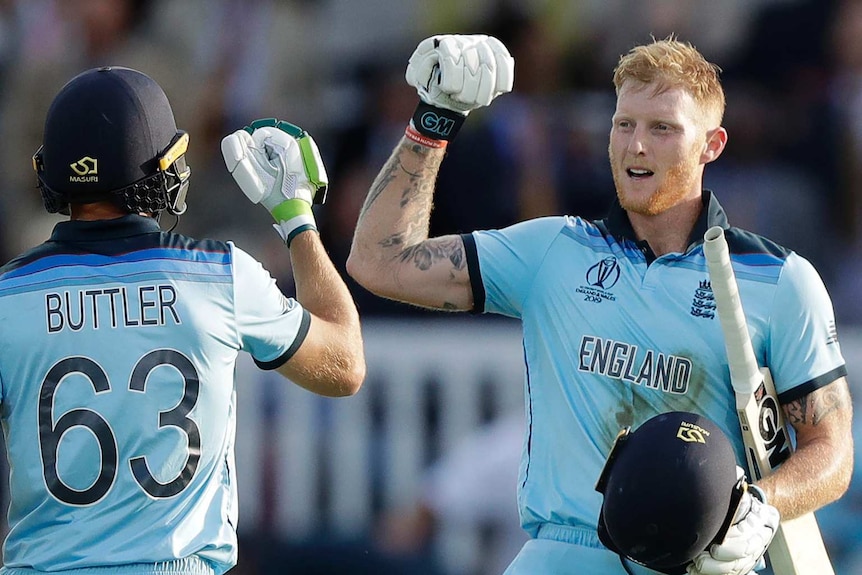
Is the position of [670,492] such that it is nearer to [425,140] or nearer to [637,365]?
[637,365]

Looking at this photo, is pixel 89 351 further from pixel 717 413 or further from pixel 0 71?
pixel 0 71

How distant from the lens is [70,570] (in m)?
3.82

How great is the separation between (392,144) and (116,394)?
565 cm

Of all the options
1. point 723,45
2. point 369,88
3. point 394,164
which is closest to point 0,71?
point 369,88

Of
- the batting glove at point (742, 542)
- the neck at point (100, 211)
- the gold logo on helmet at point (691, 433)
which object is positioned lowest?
the batting glove at point (742, 542)

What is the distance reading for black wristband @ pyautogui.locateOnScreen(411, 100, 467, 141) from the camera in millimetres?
4695

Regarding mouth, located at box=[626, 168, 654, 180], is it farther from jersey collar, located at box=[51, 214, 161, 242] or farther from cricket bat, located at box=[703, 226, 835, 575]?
jersey collar, located at box=[51, 214, 161, 242]

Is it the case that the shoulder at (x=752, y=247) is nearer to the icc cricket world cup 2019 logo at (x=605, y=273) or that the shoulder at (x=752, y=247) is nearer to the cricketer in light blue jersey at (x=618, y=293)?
the cricketer in light blue jersey at (x=618, y=293)

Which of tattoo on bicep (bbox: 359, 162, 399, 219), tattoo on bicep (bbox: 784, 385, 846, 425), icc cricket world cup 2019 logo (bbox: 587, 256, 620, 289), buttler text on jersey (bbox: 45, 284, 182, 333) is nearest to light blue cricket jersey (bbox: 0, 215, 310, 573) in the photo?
buttler text on jersey (bbox: 45, 284, 182, 333)

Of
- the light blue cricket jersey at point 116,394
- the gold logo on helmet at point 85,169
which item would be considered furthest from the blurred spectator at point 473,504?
the gold logo on helmet at point 85,169

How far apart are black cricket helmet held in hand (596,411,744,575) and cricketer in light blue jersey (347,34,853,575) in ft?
0.71

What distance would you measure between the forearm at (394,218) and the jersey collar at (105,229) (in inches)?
35.9

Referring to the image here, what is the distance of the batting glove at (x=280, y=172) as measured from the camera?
4504 millimetres

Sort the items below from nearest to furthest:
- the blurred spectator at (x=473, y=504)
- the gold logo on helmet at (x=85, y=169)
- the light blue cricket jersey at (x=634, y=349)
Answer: the gold logo on helmet at (x=85, y=169), the light blue cricket jersey at (x=634, y=349), the blurred spectator at (x=473, y=504)
